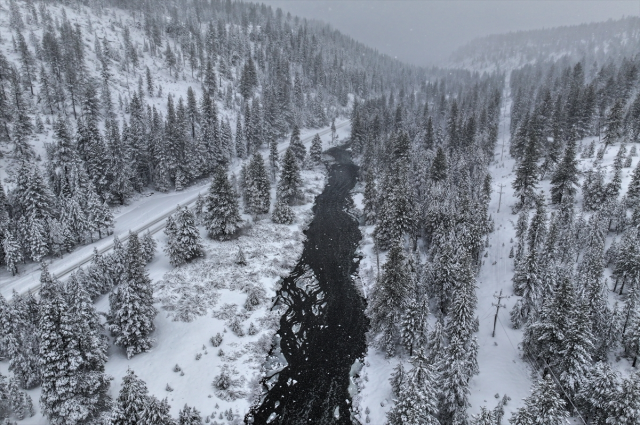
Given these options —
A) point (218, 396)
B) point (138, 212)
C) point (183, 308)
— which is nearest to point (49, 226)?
point (138, 212)

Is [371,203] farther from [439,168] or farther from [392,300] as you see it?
[392,300]

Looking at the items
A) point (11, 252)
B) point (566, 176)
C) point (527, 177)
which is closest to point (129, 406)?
point (11, 252)

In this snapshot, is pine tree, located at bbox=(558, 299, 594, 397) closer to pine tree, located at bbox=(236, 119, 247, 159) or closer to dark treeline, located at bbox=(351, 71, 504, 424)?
dark treeline, located at bbox=(351, 71, 504, 424)

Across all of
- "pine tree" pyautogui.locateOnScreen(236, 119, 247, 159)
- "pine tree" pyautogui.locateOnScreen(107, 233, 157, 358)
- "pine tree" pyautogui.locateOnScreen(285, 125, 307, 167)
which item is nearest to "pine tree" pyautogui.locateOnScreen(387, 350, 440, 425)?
"pine tree" pyautogui.locateOnScreen(107, 233, 157, 358)

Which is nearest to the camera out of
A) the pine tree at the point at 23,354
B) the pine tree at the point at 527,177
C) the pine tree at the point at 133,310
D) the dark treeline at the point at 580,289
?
the dark treeline at the point at 580,289

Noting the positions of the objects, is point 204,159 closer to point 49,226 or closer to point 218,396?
point 49,226

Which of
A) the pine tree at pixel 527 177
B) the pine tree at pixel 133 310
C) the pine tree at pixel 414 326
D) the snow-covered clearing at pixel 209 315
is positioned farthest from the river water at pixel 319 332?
the pine tree at pixel 527 177

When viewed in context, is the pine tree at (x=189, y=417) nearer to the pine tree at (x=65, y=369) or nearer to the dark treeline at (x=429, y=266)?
the pine tree at (x=65, y=369)
